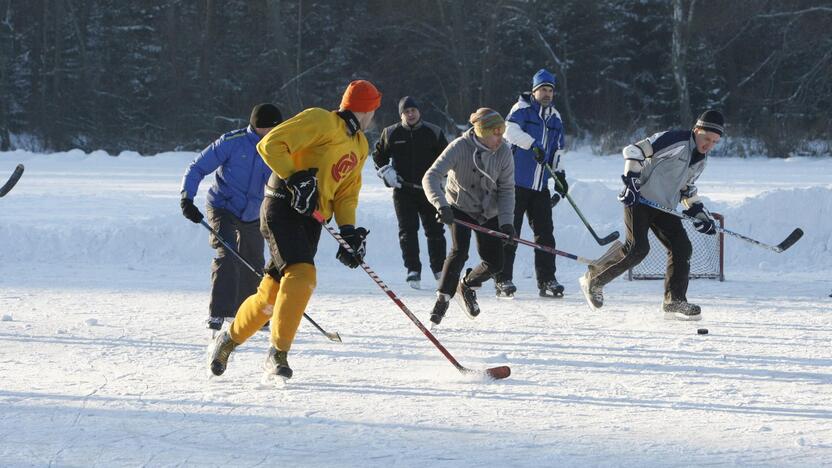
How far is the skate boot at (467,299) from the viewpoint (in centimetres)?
643

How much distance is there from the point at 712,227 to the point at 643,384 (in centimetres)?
203

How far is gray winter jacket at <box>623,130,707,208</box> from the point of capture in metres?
6.20

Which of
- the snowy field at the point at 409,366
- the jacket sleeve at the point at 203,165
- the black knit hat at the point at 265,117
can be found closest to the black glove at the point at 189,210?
the jacket sleeve at the point at 203,165

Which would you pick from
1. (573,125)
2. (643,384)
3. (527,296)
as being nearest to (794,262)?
(527,296)

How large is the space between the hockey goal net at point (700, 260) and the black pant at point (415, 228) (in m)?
1.56

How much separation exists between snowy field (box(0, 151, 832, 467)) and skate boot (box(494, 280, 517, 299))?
98 mm

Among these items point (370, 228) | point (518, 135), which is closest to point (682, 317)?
point (518, 135)

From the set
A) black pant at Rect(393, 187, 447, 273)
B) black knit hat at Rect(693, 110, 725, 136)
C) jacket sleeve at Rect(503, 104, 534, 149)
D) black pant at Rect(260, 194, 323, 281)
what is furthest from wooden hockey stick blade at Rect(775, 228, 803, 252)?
black pant at Rect(260, 194, 323, 281)

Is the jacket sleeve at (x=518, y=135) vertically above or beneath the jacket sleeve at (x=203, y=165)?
beneath

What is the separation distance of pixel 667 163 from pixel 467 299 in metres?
1.42

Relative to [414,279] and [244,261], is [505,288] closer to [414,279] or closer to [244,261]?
[414,279]

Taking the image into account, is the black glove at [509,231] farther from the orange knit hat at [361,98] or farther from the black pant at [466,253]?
the orange knit hat at [361,98]

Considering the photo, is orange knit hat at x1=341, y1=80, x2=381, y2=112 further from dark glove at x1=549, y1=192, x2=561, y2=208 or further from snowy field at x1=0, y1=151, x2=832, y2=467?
dark glove at x1=549, y1=192, x2=561, y2=208

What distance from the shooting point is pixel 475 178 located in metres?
6.29
